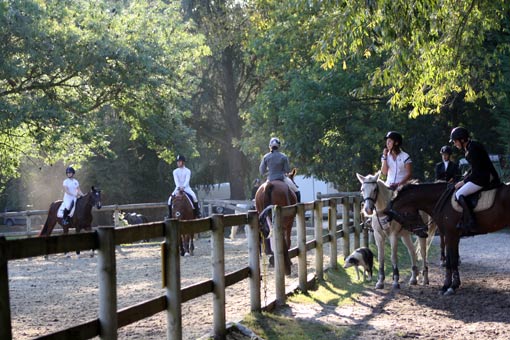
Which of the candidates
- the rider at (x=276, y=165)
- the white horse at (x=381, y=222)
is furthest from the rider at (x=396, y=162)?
the rider at (x=276, y=165)

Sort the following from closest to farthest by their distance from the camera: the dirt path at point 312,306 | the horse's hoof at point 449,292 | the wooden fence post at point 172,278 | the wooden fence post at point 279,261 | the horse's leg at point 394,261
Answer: the wooden fence post at point 172,278 < the dirt path at point 312,306 < the wooden fence post at point 279,261 < the horse's hoof at point 449,292 < the horse's leg at point 394,261

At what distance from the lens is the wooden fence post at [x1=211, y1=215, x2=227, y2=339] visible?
8305mm

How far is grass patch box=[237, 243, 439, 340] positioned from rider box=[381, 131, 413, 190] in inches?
69.7

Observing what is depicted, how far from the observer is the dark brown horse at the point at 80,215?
2300cm

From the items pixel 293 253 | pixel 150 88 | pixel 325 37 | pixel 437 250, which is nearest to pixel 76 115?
pixel 150 88

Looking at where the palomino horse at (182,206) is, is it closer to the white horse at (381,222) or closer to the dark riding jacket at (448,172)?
the dark riding jacket at (448,172)

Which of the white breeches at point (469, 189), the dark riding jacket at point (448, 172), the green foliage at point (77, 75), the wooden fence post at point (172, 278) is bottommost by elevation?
the wooden fence post at point (172, 278)

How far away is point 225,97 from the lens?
46844 mm

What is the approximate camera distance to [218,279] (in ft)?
27.5

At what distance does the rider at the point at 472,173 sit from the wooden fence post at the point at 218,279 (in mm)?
4901

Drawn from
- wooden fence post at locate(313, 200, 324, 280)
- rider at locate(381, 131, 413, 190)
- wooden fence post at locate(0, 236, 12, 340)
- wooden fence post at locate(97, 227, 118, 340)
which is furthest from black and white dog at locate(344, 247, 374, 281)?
wooden fence post at locate(0, 236, 12, 340)

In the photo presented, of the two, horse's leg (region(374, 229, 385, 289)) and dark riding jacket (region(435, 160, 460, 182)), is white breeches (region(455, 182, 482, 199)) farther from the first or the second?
dark riding jacket (region(435, 160, 460, 182))

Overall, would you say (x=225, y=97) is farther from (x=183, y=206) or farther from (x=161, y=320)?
(x=161, y=320)

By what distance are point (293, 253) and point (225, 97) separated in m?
35.0
